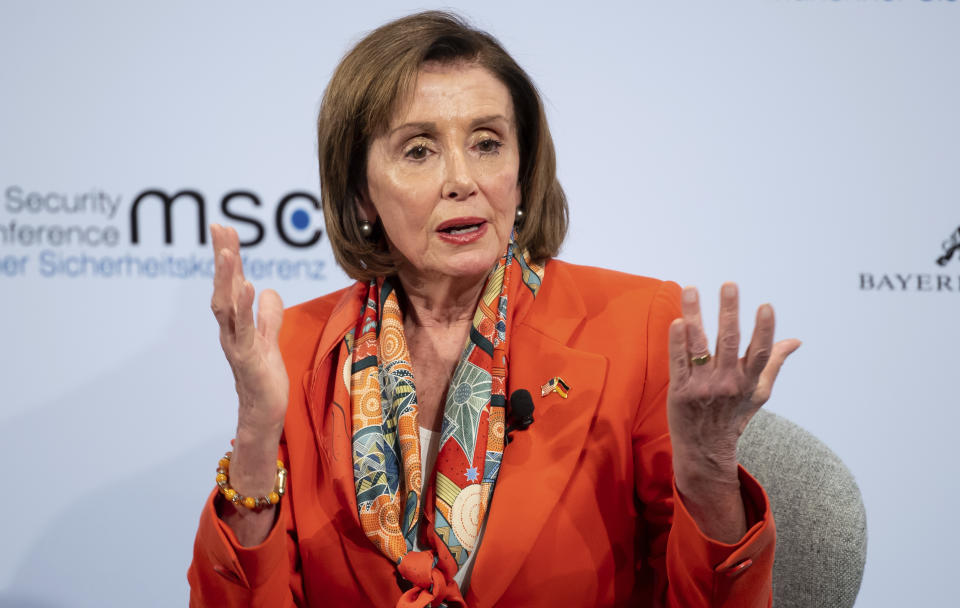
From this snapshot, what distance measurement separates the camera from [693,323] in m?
1.08

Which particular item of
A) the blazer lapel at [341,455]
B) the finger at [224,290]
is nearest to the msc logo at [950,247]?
the blazer lapel at [341,455]

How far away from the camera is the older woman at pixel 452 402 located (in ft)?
4.58

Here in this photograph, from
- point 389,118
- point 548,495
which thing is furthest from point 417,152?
point 548,495

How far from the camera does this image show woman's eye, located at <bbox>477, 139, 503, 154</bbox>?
5.46ft

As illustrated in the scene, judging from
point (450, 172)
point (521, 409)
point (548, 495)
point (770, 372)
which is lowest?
point (548, 495)

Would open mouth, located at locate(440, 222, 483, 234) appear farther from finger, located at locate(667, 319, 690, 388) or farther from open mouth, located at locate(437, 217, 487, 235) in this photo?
finger, located at locate(667, 319, 690, 388)

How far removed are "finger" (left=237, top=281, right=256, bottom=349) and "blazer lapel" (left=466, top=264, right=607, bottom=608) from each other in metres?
0.55

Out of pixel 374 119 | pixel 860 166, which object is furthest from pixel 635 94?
pixel 374 119

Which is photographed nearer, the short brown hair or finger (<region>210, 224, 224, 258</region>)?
finger (<region>210, 224, 224, 258</region>)

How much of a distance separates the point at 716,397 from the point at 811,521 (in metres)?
0.66

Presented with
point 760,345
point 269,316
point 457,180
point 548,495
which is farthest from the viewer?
point 457,180

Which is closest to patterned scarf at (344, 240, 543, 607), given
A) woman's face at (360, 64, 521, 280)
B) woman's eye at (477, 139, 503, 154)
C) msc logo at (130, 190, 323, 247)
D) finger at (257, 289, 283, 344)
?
woman's face at (360, 64, 521, 280)

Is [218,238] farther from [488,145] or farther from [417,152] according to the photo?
[488,145]

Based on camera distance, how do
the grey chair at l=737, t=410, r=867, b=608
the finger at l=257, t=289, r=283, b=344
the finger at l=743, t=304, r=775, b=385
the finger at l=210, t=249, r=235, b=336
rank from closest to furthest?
1. the finger at l=743, t=304, r=775, b=385
2. the finger at l=210, t=249, r=235, b=336
3. the finger at l=257, t=289, r=283, b=344
4. the grey chair at l=737, t=410, r=867, b=608
